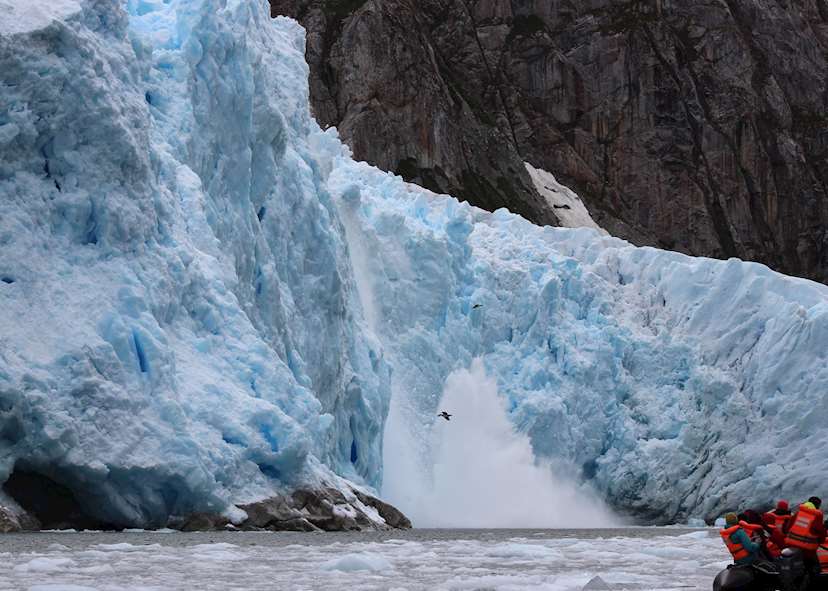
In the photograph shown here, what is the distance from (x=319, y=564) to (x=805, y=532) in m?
4.82

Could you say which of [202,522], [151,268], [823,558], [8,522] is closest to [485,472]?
[202,522]

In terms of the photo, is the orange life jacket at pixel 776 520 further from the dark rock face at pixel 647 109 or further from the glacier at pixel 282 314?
the dark rock face at pixel 647 109

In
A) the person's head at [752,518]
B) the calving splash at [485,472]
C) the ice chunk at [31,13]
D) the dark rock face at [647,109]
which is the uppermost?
the dark rock face at [647,109]

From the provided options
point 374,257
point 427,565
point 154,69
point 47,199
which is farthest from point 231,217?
point 427,565

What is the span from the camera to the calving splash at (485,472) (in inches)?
1192

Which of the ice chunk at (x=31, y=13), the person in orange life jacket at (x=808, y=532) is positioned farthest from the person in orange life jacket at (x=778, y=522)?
the ice chunk at (x=31, y=13)

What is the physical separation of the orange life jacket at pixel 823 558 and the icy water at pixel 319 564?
1.35 meters

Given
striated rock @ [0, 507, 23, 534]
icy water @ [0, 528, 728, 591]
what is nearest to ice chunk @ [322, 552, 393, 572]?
icy water @ [0, 528, 728, 591]

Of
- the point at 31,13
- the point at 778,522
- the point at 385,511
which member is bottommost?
the point at 778,522

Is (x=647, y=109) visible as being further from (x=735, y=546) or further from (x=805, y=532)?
(x=805, y=532)

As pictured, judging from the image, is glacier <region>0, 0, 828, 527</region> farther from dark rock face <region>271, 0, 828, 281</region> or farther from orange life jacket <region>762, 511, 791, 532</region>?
dark rock face <region>271, 0, 828, 281</region>

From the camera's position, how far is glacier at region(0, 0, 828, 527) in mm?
17391

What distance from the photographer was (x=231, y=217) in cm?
2252

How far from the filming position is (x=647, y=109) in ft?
241
